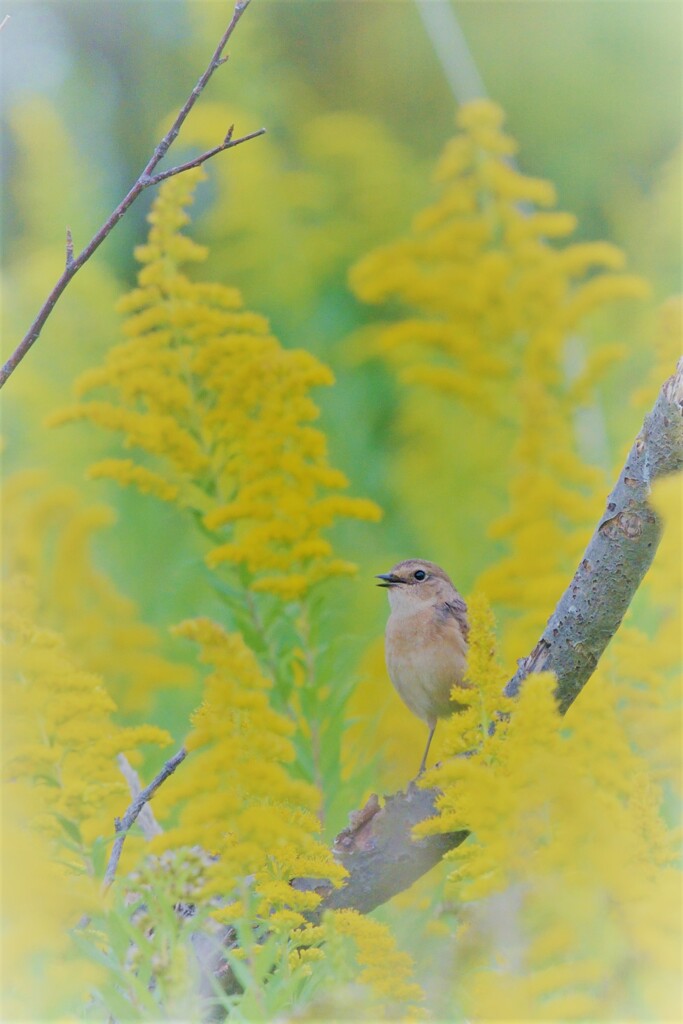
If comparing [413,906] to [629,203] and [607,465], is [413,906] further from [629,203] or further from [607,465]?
[629,203]

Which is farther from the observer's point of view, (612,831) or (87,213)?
(87,213)

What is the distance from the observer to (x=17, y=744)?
1.05 m

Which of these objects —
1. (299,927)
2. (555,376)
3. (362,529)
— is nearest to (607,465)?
(555,376)

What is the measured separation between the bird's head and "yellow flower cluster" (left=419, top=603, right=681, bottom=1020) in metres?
0.61

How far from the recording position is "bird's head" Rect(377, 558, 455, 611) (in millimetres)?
1477

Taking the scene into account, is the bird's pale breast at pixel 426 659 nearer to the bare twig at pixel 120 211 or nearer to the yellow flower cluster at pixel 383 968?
the yellow flower cluster at pixel 383 968

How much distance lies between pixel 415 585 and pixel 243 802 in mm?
654

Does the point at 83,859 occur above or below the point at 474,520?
below

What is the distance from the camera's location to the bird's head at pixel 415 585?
4.84 feet

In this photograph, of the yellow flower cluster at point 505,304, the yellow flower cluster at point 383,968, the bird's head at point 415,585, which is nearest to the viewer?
the yellow flower cluster at point 383,968

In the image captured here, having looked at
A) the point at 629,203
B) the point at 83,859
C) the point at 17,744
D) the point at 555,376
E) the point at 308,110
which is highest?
the point at 308,110

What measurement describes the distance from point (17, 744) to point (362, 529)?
48.1 inches

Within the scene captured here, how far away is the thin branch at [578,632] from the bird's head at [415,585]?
0.44 m

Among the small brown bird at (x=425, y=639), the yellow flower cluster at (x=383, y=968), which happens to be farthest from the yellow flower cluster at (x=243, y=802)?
the small brown bird at (x=425, y=639)
